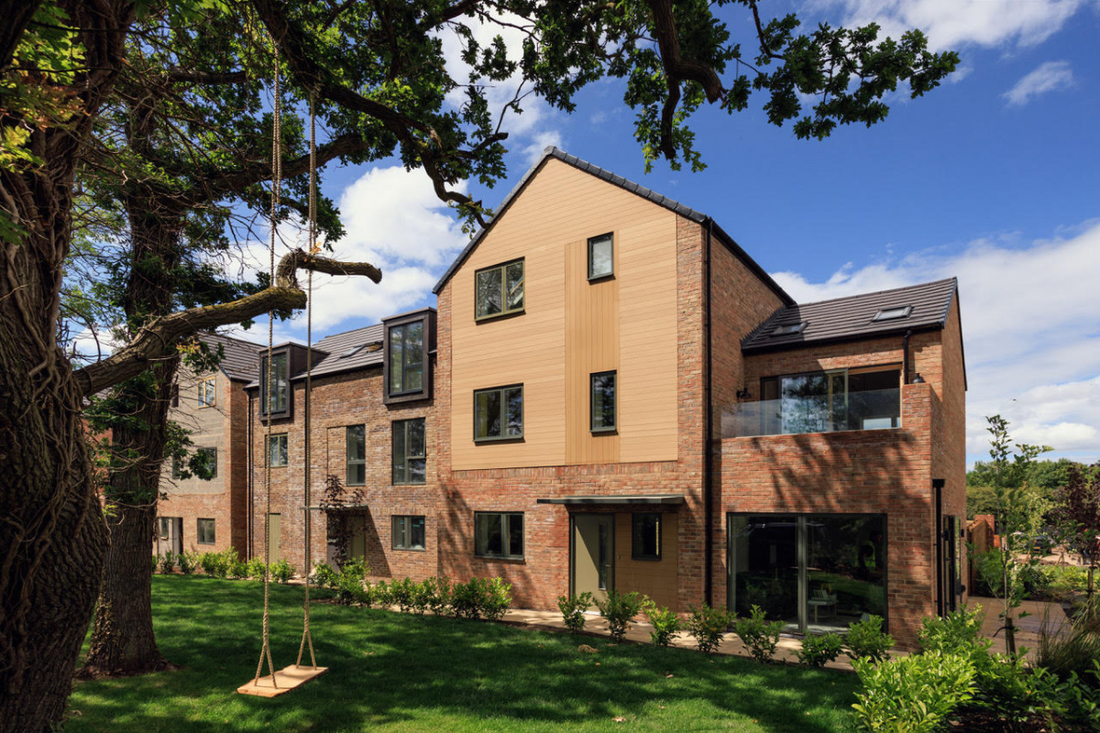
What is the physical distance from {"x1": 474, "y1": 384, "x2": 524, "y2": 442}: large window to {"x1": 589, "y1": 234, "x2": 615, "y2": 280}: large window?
11.5ft

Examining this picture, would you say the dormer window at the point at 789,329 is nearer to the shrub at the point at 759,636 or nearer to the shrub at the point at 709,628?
the shrub at the point at 709,628

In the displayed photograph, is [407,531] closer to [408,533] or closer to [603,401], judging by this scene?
[408,533]

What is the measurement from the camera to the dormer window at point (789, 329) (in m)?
15.6

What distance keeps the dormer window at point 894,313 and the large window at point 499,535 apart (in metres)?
9.83

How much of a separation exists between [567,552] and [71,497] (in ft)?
39.6

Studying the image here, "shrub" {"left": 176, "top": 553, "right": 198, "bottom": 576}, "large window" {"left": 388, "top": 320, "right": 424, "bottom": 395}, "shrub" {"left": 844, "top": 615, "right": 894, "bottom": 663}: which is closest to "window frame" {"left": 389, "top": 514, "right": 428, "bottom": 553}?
"large window" {"left": 388, "top": 320, "right": 424, "bottom": 395}

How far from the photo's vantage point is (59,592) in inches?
152

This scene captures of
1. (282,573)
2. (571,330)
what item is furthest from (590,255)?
(282,573)

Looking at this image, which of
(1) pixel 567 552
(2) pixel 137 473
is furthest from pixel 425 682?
(1) pixel 567 552

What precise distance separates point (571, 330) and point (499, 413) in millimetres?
3082

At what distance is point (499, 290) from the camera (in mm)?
17016

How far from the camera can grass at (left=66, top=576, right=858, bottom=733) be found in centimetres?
742

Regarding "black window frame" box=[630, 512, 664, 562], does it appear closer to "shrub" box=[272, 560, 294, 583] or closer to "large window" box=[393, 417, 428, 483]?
"large window" box=[393, 417, 428, 483]

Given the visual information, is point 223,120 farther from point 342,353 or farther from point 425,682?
point 342,353
